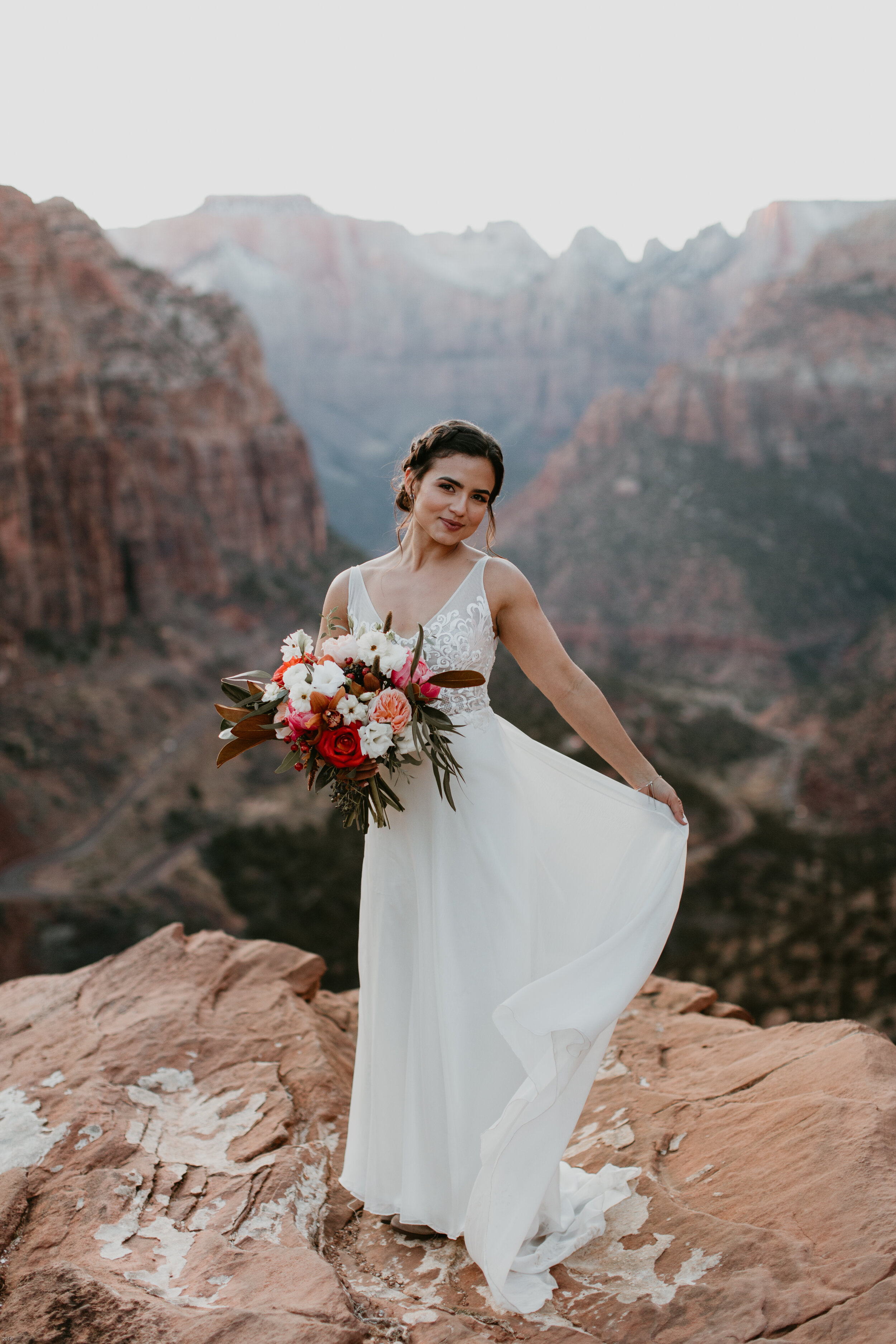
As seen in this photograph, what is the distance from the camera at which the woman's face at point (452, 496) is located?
344 centimetres

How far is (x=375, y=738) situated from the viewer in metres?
3.02

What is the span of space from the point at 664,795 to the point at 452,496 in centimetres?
145

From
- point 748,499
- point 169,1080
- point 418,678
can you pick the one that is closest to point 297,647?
point 418,678

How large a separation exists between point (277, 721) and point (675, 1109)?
2.82 m

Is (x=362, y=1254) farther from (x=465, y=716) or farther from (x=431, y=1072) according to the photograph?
(x=465, y=716)

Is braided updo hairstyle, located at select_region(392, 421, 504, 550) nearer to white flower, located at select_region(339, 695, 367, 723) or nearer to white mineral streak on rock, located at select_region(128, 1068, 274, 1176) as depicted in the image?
white flower, located at select_region(339, 695, 367, 723)

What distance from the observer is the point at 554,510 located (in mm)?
74688

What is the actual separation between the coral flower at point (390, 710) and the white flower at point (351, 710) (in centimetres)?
3

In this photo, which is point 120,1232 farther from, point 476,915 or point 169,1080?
point 476,915

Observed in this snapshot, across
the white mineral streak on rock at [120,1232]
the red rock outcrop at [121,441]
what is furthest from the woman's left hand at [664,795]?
the red rock outcrop at [121,441]

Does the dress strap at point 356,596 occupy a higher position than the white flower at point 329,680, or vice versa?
the dress strap at point 356,596

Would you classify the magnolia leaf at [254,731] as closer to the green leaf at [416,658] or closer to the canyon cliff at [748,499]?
the green leaf at [416,658]

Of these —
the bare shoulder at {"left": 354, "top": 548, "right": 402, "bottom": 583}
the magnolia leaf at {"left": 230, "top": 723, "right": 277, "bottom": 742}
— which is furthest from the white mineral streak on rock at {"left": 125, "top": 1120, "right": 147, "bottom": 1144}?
the bare shoulder at {"left": 354, "top": 548, "right": 402, "bottom": 583}

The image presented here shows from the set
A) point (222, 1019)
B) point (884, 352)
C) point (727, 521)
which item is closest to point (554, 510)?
point (727, 521)
